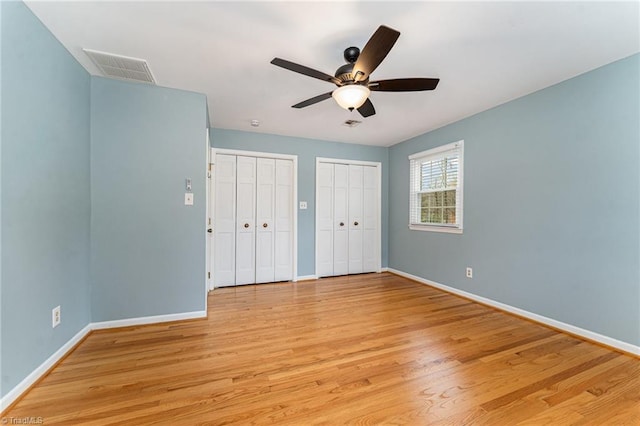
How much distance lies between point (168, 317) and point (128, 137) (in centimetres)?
184

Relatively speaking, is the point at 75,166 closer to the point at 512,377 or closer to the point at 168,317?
the point at 168,317

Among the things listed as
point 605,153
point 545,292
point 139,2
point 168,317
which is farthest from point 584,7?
point 168,317

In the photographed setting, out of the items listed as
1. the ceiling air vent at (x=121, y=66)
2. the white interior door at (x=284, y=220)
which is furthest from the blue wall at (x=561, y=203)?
the ceiling air vent at (x=121, y=66)

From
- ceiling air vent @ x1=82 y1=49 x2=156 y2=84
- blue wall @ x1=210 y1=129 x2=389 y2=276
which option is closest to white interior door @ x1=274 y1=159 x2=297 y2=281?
blue wall @ x1=210 y1=129 x2=389 y2=276

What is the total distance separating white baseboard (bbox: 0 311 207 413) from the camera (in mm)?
1585

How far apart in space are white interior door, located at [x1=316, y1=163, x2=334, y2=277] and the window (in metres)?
1.37

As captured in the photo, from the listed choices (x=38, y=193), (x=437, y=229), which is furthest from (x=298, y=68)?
(x=437, y=229)

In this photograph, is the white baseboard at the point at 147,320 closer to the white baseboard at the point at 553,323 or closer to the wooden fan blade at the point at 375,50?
the wooden fan blade at the point at 375,50

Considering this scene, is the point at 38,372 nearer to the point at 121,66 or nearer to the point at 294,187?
the point at 121,66

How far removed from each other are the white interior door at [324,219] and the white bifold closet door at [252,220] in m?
0.48

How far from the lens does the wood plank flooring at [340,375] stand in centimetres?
152

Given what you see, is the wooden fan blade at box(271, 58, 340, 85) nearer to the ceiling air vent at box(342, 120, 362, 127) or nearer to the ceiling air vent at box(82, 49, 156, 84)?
the ceiling air vent at box(82, 49, 156, 84)

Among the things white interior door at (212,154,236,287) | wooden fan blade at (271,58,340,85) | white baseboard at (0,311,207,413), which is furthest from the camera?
white interior door at (212,154,236,287)

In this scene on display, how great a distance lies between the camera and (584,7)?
1647mm
